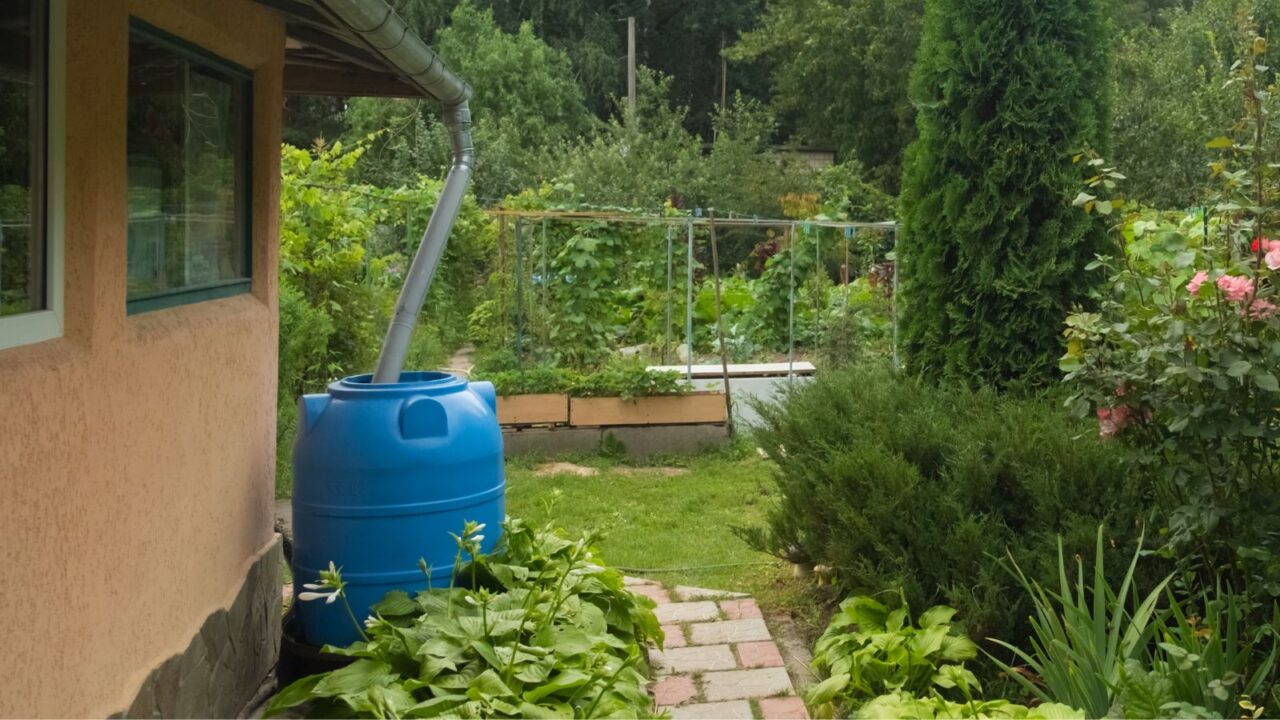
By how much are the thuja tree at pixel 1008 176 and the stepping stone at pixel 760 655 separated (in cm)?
151

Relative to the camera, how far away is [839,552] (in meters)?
4.23

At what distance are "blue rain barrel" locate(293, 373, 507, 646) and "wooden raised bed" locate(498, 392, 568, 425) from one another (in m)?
4.42

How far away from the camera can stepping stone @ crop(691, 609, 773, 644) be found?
4316 millimetres

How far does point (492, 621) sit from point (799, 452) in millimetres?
1924

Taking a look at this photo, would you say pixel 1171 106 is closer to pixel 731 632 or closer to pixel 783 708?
pixel 731 632

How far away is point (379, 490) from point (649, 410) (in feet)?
15.7

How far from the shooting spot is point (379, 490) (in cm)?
349

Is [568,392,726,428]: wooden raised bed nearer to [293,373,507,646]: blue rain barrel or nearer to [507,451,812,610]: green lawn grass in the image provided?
[507,451,812,610]: green lawn grass

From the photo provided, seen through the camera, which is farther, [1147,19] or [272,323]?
[1147,19]

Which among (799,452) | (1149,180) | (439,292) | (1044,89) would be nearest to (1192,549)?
(799,452)

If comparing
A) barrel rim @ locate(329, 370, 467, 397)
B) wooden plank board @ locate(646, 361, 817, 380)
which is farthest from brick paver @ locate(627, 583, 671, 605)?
wooden plank board @ locate(646, 361, 817, 380)

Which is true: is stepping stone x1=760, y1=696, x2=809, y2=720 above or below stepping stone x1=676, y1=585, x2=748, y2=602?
below

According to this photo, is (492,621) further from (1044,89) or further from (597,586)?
(1044,89)

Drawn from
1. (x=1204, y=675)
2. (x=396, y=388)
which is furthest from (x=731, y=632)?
(x=1204, y=675)
